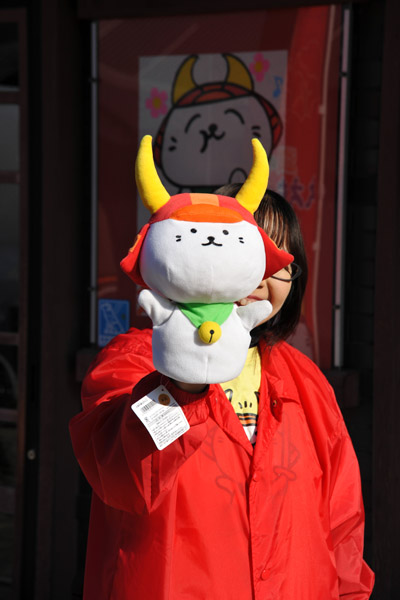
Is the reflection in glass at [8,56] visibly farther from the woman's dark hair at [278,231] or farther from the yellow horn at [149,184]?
the yellow horn at [149,184]

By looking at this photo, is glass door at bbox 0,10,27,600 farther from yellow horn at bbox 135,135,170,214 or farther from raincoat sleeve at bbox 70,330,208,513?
yellow horn at bbox 135,135,170,214

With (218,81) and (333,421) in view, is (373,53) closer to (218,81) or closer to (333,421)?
(218,81)

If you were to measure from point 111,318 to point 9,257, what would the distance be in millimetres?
555

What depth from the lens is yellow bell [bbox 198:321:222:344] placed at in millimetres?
968

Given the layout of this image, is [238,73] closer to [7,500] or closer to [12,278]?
[12,278]

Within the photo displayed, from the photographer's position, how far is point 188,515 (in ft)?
4.33

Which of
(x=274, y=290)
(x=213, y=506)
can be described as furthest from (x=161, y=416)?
(x=274, y=290)

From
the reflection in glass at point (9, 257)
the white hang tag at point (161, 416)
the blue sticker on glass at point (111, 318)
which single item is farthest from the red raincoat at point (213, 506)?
the reflection in glass at point (9, 257)

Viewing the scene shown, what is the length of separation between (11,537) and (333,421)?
2169 millimetres

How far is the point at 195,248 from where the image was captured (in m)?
0.98

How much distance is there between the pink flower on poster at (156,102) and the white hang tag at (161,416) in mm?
1840

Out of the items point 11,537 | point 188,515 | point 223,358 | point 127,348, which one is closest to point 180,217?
point 223,358

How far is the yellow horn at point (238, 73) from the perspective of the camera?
101 inches

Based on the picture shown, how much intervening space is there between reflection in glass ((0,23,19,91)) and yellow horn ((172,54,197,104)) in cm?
69
